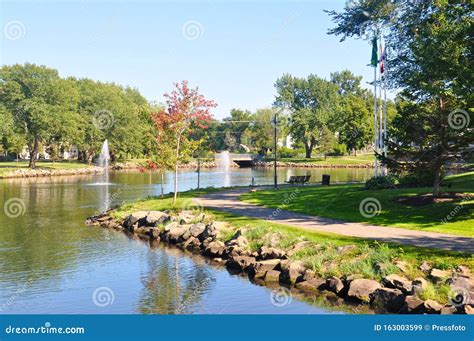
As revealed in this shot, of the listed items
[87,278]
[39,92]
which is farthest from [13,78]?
[87,278]

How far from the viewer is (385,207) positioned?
98.9ft

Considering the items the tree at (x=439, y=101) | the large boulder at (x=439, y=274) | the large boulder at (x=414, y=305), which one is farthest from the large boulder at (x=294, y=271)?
the tree at (x=439, y=101)

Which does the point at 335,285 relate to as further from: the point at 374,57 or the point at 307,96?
the point at 307,96

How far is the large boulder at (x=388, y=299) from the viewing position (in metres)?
17.7

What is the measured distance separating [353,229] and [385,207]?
5.57 meters

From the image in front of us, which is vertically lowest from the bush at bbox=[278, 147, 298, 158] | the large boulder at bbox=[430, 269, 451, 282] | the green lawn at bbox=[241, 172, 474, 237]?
the large boulder at bbox=[430, 269, 451, 282]

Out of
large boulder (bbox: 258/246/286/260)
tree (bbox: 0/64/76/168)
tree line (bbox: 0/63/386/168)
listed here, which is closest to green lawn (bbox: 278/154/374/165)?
tree line (bbox: 0/63/386/168)

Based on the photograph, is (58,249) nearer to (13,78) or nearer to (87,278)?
(87,278)

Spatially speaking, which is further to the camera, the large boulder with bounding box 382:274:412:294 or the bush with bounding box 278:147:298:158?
the bush with bounding box 278:147:298:158

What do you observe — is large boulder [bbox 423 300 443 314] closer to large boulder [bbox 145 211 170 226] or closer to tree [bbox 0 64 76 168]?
large boulder [bbox 145 211 170 226]

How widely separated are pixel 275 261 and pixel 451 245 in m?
7.61

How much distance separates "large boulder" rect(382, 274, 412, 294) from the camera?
18.0m

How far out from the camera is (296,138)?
452 ft

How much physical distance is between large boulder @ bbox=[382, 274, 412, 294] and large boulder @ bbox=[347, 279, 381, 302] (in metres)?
0.35
